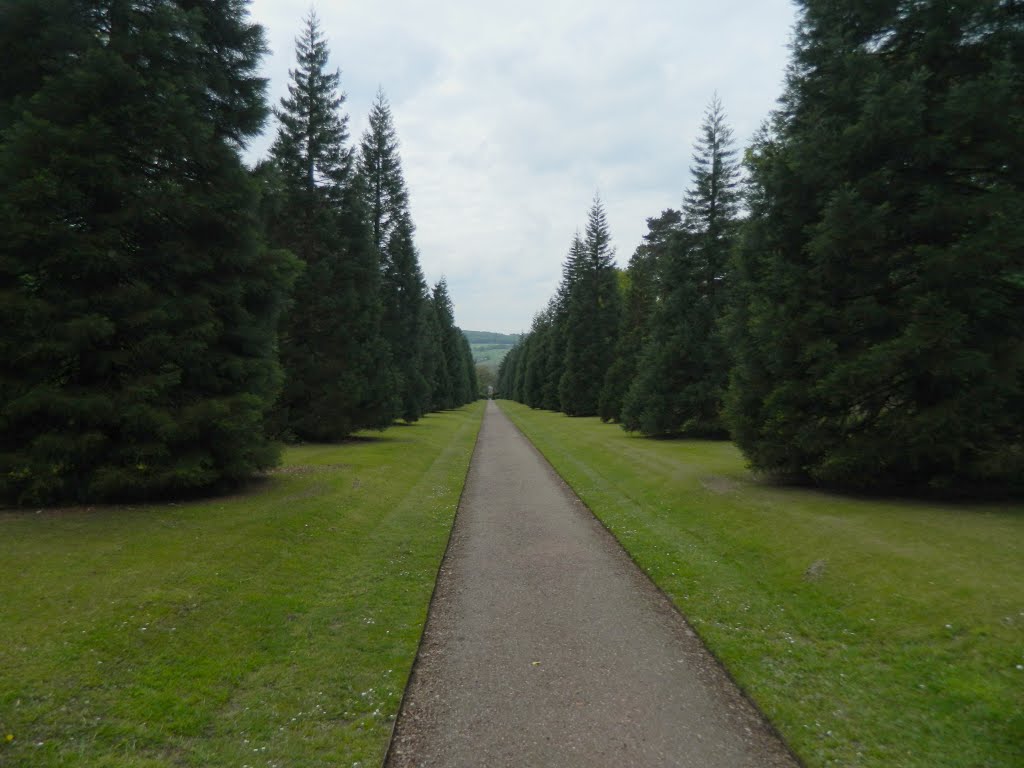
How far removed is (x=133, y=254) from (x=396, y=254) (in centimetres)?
2401

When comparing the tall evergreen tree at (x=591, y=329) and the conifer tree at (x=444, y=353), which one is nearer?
the tall evergreen tree at (x=591, y=329)

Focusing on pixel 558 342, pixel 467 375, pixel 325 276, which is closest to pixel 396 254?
pixel 325 276

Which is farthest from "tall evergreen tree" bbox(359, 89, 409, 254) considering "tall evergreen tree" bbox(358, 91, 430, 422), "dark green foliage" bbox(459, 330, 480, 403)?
"dark green foliage" bbox(459, 330, 480, 403)

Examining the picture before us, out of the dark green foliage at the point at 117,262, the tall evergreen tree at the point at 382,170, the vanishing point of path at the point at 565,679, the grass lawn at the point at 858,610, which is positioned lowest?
the vanishing point of path at the point at 565,679

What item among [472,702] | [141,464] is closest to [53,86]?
[141,464]

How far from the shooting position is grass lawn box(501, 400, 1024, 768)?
4047 mm

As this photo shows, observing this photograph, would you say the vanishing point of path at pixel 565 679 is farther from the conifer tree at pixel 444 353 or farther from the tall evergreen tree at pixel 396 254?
the conifer tree at pixel 444 353

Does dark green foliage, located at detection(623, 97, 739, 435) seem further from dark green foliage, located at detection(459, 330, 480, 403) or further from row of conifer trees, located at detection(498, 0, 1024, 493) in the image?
dark green foliage, located at detection(459, 330, 480, 403)

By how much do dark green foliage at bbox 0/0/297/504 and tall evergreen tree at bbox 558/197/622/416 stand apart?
31.8 m

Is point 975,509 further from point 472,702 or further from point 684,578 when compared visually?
point 472,702

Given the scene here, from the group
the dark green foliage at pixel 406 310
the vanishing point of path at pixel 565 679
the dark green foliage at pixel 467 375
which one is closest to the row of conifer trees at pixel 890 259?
the vanishing point of path at pixel 565 679

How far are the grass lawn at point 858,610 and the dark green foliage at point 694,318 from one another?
12361mm

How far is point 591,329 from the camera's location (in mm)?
41250

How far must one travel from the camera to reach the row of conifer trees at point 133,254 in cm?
830
